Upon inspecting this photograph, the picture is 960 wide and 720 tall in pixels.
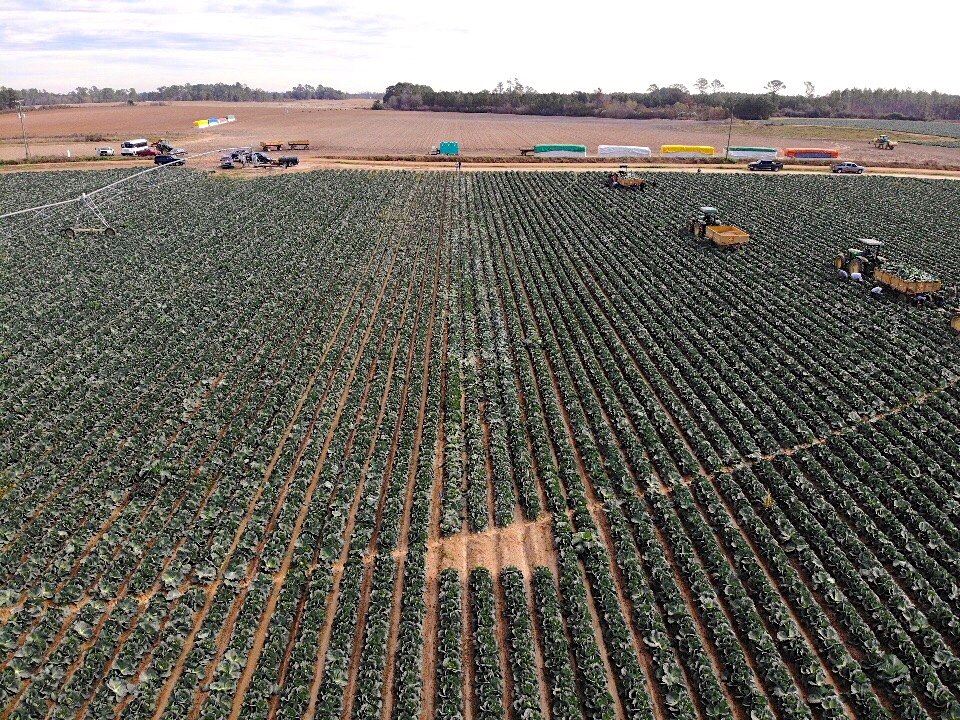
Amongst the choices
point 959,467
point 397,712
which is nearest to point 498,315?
point 959,467

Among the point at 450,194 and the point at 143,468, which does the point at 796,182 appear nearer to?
the point at 450,194

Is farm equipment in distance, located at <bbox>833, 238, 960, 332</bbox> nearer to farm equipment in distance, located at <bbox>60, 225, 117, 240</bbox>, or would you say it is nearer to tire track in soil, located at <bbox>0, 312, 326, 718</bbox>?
tire track in soil, located at <bbox>0, 312, 326, 718</bbox>

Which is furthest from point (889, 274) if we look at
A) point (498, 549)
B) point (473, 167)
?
point (473, 167)

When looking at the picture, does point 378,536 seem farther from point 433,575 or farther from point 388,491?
point 433,575

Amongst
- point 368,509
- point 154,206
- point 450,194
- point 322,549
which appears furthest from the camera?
point 450,194

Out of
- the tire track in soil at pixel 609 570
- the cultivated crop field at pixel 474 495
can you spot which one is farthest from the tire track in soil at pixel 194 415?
the tire track in soil at pixel 609 570

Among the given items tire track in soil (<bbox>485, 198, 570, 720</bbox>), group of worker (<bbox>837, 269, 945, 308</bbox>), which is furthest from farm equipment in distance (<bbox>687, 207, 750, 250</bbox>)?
tire track in soil (<bbox>485, 198, 570, 720</bbox>)

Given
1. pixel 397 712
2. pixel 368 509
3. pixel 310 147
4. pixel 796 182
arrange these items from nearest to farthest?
pixel 397 712 → pixel 368 509 → pixel 796 182 → pixel 310 147
